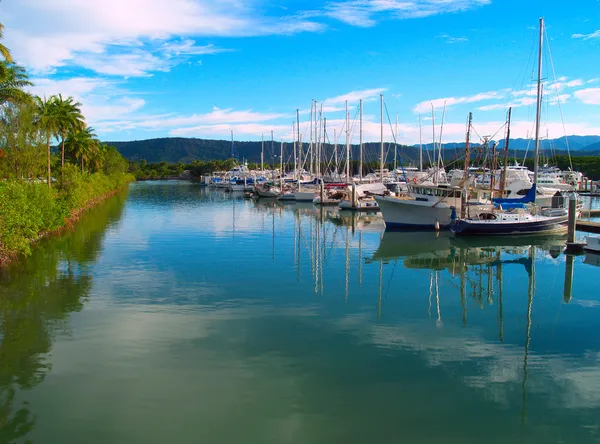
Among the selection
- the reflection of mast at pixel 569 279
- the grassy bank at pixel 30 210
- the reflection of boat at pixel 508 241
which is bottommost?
the reflection of mast at pixel 569 279

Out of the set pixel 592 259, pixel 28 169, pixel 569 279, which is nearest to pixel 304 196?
pixel 28 169

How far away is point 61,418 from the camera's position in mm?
9664

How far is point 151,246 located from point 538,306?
2031cm

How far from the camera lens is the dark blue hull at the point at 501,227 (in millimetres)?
33938

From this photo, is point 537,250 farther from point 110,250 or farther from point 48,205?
point 48,205

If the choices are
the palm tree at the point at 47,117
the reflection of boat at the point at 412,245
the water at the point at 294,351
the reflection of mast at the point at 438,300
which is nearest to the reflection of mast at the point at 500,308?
the water at the point at 294,351

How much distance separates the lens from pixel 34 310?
16234 millimetres

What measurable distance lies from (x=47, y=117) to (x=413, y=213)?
1175 inches

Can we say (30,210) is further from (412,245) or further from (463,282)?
(412,245)

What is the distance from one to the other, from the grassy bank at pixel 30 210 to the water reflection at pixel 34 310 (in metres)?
0.95

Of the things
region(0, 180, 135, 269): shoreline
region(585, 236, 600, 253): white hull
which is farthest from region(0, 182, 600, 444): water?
region(585, 236, 600, 253): white hull

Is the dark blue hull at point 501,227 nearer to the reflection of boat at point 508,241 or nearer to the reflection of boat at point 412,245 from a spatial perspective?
the reflection of boat at point 508,241

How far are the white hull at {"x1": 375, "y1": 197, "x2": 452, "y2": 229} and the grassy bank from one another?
22182mm

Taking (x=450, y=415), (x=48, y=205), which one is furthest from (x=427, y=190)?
(x=450, y=415)
